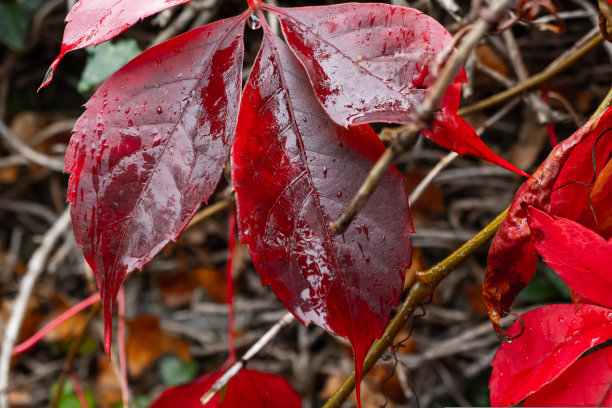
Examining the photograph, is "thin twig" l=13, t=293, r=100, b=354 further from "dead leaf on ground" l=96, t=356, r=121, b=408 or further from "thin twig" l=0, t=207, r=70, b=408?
"dead leaf on ground" l=96, t=356, r=121, b=408

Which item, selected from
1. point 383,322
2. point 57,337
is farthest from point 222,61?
point 57,337

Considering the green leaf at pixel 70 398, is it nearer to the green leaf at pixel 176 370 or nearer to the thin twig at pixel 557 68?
the green leaf at pixel 176 370

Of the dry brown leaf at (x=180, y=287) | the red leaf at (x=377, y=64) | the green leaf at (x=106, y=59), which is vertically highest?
the red leaf at (x=377, y=64)

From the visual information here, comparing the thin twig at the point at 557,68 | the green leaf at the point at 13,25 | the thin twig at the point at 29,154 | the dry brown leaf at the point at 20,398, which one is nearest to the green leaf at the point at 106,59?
the thin twig at the point at 29,154

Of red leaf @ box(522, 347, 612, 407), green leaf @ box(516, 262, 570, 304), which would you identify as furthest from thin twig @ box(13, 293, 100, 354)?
green leaf @ box(516, 262, 570, 304)

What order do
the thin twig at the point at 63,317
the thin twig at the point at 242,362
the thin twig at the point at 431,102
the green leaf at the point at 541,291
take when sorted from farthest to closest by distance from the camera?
the green leaf at the point at 541,291
the thin twig at the point at 63,317
the thin twig at the point at 242,362
the thin twig at the point at 431,102

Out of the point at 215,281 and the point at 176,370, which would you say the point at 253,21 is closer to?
the point at 215,281

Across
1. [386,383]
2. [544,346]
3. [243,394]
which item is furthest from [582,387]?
[386,383]
